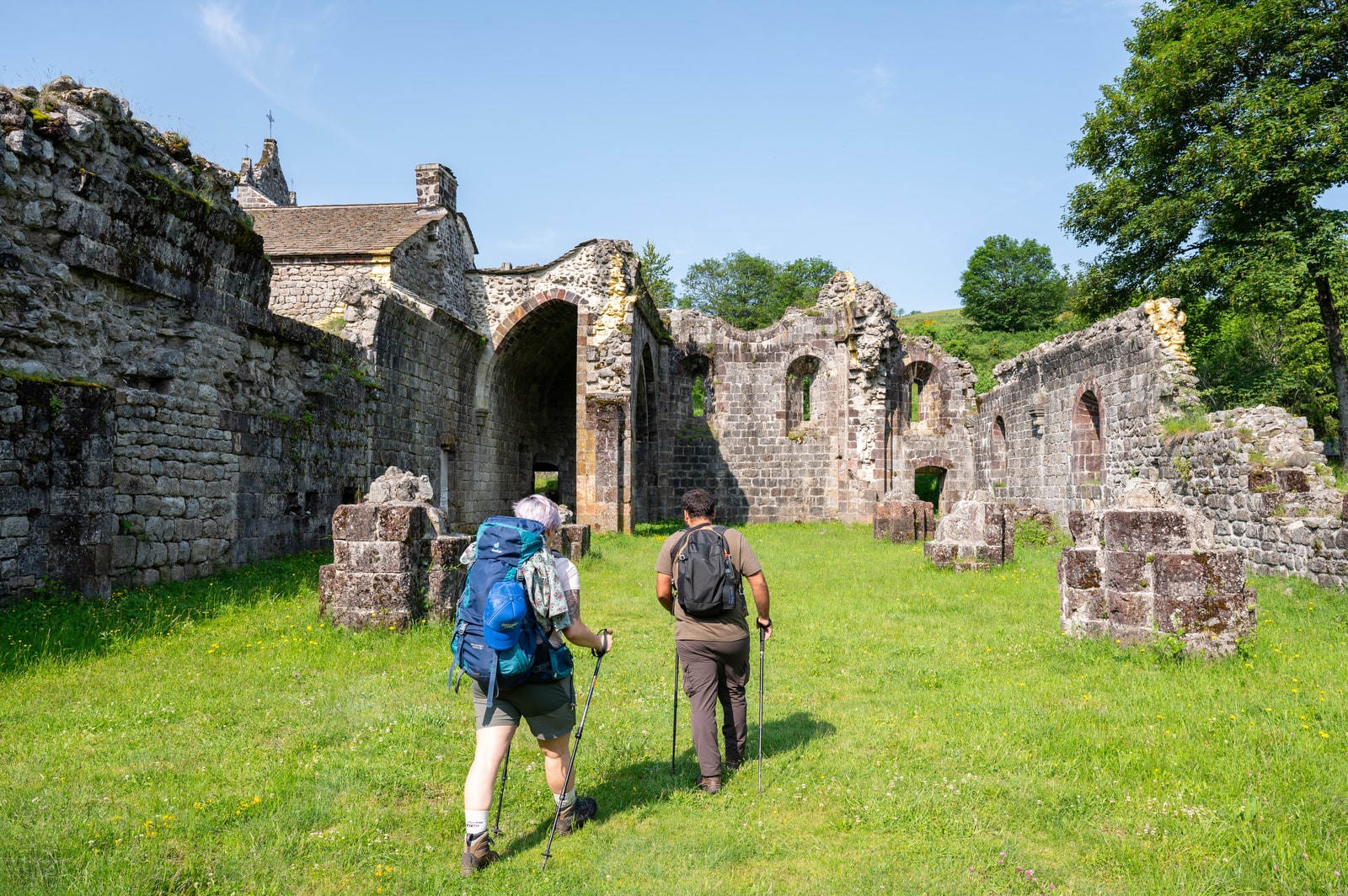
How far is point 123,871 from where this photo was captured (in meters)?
3.24

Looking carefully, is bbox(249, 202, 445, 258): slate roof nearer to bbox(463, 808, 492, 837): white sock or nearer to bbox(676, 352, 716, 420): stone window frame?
bbox(676, 352, 716, 420): stone window frame

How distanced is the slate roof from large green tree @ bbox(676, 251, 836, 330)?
34425mm

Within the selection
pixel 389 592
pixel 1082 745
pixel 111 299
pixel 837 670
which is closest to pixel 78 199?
pixel 111 299

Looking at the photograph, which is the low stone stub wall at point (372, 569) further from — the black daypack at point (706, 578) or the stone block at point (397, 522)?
the black daypack at point (706, 578)

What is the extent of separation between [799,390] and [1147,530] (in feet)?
62.5

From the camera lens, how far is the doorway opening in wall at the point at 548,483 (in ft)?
90.8

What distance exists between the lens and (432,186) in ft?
71.5

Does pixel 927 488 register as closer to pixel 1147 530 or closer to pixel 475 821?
pixel 1147 530

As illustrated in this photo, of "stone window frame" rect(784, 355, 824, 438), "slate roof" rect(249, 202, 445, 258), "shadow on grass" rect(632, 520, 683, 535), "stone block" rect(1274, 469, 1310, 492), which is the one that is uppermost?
"slate roof" rect(249, 202, 445, 258)

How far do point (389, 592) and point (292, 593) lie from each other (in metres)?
2.25

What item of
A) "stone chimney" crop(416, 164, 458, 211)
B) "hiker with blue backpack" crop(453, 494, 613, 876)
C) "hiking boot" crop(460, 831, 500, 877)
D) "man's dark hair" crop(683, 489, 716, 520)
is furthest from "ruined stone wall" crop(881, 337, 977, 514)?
"hiking boot" crop(460, 831, 500, 877)

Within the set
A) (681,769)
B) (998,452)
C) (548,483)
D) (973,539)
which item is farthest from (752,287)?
(681,769)

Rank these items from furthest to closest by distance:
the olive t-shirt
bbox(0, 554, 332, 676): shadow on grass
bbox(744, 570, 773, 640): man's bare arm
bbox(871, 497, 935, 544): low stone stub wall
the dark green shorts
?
1. bbox(871, 497, 935, 544): low stone stub wall
2. bbox(0, 554, 332, 676): shadow on grass
3. bbox(744, 570, 773, 640): man's bare arm
4. the olive t-shirt
5. the dark green shorts

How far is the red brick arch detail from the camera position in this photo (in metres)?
21.8
